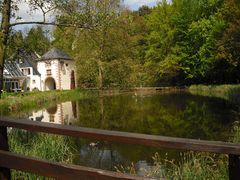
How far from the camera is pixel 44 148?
23.5 feet

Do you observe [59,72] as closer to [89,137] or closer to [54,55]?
[54,55]

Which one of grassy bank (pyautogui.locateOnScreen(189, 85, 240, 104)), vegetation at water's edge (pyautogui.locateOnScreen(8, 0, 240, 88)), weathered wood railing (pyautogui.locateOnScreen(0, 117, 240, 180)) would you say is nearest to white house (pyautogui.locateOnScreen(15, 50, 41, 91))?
vegetation at water's edge (pyautogui.locateOnScreen(8, 0, 240, 88))

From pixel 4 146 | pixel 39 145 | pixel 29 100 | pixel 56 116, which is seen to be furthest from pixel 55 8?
pixel 29 100

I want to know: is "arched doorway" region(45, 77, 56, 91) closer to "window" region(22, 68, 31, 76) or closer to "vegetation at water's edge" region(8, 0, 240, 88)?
"window" region(22, 68, 31, 76)

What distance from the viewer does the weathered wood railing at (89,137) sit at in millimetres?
1975

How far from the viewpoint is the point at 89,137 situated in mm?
2471

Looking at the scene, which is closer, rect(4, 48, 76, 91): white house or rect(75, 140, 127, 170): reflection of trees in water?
rect(75, 140, 127, 170): reflection of trees in water

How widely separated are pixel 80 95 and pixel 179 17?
17.7m

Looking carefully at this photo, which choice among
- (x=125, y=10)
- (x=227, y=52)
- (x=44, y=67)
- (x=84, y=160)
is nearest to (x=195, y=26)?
(x=125, y=10)

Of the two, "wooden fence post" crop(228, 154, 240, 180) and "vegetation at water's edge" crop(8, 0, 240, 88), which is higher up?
"vegetation at water's edge" crop(8, 0, 240, 88)

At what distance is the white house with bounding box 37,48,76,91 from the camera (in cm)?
4841

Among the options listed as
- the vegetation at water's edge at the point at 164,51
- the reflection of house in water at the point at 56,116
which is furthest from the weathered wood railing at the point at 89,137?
the vegetation at water's edge at the point at 164,51

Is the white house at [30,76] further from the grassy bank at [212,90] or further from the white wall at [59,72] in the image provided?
the grassy bank at [212,90]

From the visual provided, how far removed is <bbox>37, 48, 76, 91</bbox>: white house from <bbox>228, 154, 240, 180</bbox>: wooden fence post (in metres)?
46.3
